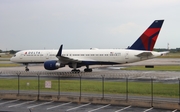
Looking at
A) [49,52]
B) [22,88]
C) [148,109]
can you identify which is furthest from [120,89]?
[49,52]

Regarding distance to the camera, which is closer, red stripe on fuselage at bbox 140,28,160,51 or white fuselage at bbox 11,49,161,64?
white fuselage at bbox 11,49,161,64

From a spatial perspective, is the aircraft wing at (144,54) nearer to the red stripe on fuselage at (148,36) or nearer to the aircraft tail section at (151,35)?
the aircraft tail section at (151,35)

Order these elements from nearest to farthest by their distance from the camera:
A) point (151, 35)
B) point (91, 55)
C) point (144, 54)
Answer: point (144, 54), point (151, 35), point (91, 55)

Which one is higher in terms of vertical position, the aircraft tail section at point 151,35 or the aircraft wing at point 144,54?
the aircraft tail section at point 151,35

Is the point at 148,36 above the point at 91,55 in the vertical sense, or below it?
above

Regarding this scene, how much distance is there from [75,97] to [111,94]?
3.10m

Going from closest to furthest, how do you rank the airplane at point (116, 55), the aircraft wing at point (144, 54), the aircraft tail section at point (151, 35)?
1. the aircraft wing at point (144, 54)
2. the airplane at point (116, 55)
3. the aircraft tail section at point (151, 35)

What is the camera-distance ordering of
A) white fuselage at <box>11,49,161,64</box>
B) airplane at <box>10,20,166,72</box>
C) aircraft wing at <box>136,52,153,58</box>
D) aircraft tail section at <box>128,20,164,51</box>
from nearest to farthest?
aircraft wing at <box>136,52,153,58</box>, airplane at <box>10,20,166,72</box>, white fuselage at <box>11,49,161,64</box>, aircraft tail section at <box>128,20,164,51</box>

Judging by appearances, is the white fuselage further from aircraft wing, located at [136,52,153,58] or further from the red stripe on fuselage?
the red stripe on fuselage

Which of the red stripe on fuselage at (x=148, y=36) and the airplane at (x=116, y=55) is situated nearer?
the airplane at (x=116, y=55)

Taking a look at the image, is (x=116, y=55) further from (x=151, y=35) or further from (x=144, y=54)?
(x=151, y=35)

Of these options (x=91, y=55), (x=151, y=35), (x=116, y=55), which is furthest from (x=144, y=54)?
(x=91, y=55)

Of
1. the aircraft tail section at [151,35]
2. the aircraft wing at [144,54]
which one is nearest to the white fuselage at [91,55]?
the aircraft wing at [144,54]

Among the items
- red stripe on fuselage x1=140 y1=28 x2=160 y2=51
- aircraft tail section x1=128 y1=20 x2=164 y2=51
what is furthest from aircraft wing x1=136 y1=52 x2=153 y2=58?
red stripe on fuselage x1=140 y1=28 x2=160 y2=51
